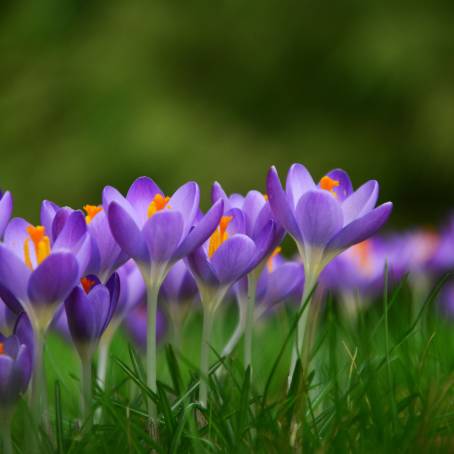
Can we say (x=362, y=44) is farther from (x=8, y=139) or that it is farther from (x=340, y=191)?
(x=340, y=191)

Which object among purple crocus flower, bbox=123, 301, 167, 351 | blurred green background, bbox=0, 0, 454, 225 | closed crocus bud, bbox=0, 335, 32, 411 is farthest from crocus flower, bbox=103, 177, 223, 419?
blurred green background, bbox=0, 0, 454, 225

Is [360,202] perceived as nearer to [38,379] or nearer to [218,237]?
[218,237]

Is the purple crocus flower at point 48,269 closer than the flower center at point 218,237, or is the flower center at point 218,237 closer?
the purple crocus flower at point 48,269

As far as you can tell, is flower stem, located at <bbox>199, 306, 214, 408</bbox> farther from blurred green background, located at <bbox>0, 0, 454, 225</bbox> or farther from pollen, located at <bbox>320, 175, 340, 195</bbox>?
blurred green background, located at <bbox>0, 0, 454, 225</bbox>

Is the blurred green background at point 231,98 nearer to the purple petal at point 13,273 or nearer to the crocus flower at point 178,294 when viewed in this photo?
the crocus flower at point 178,294

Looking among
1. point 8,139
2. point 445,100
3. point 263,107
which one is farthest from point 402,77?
point 8,139

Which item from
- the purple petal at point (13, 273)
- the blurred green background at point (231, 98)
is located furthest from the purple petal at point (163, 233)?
the blurred green background at point (231, 98)

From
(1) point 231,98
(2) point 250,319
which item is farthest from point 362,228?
(1) point 231,98
